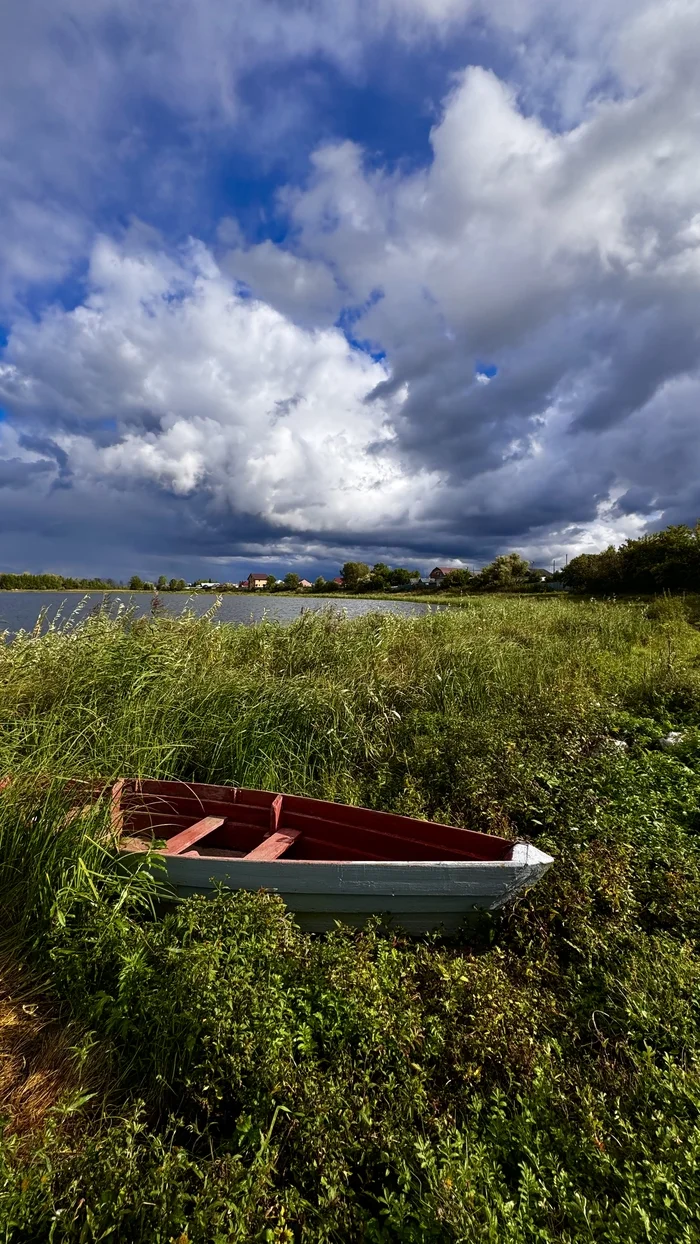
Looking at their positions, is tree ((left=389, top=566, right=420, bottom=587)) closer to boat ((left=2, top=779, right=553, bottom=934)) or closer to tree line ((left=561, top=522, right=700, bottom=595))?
tree line ((left=561, top=522, right=700, bottom=595))

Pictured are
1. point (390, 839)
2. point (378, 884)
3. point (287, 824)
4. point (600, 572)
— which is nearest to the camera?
point (378, 884)

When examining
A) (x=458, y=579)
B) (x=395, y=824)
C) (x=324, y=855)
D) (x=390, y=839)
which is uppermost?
(x=458, y=579)

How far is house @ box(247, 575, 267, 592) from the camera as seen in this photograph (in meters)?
80.8

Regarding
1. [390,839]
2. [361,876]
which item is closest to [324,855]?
[390,839]

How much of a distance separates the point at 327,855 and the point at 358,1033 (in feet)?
6.32

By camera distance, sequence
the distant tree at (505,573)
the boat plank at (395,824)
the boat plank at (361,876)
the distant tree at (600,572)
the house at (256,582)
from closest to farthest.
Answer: the boat plank at (361,876), the boat plank at (395,824), the distant tree at (600,572), the distant tree at (505,573), the house at (256,582)

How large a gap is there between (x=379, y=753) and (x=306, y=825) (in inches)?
73.7

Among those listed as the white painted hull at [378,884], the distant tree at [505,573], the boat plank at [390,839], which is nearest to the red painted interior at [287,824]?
the boat plank at [390,839]

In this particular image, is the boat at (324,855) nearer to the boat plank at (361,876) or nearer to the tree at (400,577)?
the boat plank at (361,876)

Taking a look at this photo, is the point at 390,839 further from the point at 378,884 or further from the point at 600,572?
the point at 600,572

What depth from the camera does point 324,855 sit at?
4785 mm

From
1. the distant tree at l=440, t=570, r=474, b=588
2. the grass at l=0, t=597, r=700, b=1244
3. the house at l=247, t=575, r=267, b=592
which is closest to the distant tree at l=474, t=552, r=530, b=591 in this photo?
the distant tree at l=440, t=570, r=474, b=588

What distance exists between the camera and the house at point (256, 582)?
80750mm

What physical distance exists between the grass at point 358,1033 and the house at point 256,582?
7569cm
